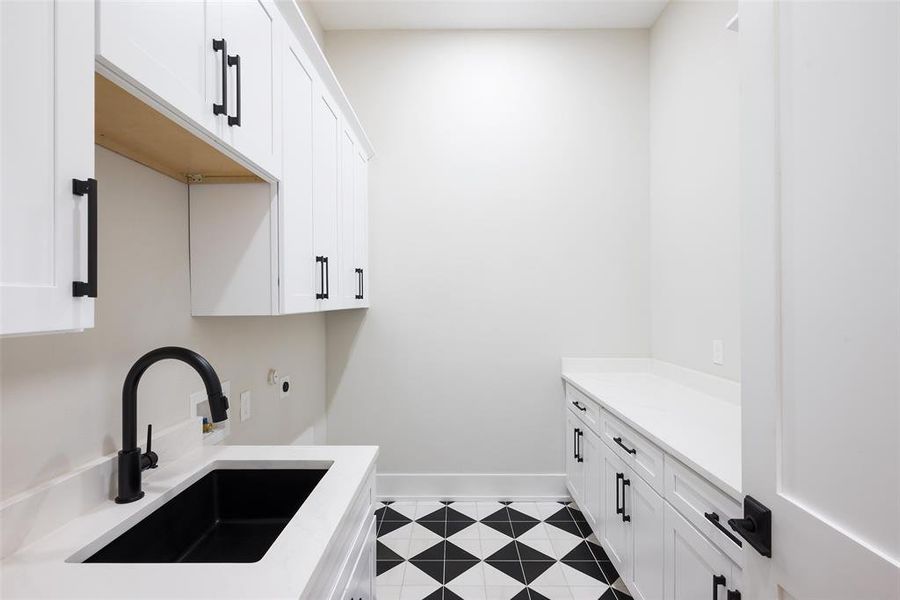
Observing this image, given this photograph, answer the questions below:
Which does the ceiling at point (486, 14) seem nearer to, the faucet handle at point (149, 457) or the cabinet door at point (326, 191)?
the cabinet door at point (326, 191)

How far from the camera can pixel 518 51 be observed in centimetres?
303

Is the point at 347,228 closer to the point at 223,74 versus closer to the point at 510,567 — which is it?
the point at 223,74

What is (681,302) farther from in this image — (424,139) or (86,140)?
(86,140)

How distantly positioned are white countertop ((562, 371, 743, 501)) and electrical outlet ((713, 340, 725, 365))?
0.60 feet

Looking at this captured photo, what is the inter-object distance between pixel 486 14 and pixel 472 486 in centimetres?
306

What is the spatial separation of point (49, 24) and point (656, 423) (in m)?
1.93

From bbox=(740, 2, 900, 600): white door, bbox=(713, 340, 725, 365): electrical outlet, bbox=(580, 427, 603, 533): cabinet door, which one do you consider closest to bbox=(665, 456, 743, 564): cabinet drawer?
bbox=(740, 2, 900, 600): white door

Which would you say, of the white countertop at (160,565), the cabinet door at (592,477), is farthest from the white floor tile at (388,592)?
the white countertop at (160,565)

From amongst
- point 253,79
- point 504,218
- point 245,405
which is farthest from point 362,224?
point 253,79

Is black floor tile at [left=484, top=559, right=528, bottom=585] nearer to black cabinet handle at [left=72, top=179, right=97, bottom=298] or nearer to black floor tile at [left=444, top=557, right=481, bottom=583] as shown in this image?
black floor tile at [left=444, top=557, right=481, bottom=583]

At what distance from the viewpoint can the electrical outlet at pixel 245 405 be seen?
1863mm

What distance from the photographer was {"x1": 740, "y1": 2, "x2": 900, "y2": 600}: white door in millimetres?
596

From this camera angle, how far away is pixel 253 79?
124 cm

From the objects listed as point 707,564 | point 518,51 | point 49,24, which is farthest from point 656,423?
point 518,51
